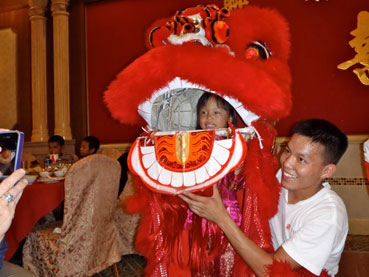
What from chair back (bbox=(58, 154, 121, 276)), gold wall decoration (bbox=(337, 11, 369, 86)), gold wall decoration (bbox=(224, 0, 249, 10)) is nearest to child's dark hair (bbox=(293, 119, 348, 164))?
chair back (bbox=(58, 154, 121, 276))

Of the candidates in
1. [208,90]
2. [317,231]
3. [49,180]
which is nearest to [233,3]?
[49,180]

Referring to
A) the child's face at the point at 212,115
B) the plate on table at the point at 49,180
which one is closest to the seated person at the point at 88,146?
the plate on table at the point at 49,180

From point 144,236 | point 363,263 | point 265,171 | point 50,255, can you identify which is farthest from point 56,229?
point 363,263

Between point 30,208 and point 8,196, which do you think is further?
point 30,208

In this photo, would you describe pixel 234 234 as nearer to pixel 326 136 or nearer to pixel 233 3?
pixel 326 136

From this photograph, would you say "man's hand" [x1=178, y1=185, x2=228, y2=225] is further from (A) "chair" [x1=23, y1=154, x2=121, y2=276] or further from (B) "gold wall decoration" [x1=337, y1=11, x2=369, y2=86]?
(B) "gold wall decoration" [x1=337, y1=11, x2=369, y2=86]

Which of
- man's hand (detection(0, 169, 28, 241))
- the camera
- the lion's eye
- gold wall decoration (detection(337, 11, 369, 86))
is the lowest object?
man's hand (detection(0, 169, 28, 241))

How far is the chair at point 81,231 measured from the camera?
6.66ft

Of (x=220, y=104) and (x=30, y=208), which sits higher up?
(x=220, y=104)

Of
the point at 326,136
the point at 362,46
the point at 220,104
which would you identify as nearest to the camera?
the point at 326,136

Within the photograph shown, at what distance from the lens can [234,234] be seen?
1027mm

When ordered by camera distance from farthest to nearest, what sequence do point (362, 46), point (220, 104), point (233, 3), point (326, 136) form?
Answer: point (233, 3)
point (362, 46)
point (220, 104)
point (326, 136)

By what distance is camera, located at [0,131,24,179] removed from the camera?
0.78 metres

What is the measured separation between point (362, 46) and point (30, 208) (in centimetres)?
354
